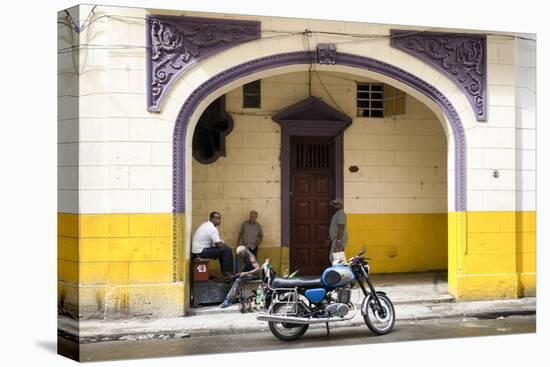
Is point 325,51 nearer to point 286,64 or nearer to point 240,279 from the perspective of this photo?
point 286,64

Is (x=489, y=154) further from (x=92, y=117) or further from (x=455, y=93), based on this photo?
(x=92, y=117)

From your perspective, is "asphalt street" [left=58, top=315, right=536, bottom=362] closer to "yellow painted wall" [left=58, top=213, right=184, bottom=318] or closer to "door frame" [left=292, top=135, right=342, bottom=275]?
"yellow painted wall" [left=58, top=213, right=184, bottom=318]

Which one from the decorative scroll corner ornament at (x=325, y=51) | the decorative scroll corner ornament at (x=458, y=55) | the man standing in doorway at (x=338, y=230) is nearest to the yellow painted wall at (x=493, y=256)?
the decorative scroll corner ornament at (x=458, y=55)

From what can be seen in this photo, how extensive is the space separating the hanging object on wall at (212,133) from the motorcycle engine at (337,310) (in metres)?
4.27

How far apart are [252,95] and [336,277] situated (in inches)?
184

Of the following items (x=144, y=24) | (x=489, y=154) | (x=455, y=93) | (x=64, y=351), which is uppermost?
(x=144, y=24)

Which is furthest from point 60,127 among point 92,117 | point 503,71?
point 503,71

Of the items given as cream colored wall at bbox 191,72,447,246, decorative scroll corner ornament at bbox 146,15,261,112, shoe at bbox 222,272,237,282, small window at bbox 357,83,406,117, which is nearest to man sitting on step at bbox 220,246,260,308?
shoe at bbox 222,272,237,282

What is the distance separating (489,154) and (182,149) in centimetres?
449

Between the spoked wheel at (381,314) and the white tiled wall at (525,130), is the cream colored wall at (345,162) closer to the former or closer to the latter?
the white tiled wall at (525,130)

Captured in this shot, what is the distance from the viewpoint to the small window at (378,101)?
1379 cm

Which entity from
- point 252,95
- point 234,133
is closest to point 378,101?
point 252,95

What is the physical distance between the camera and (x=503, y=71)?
11367mm

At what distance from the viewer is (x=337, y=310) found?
9.62m
